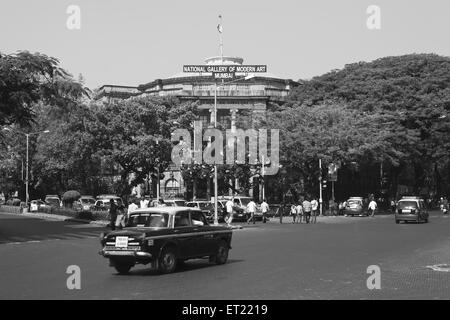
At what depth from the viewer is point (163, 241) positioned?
52.4 ft

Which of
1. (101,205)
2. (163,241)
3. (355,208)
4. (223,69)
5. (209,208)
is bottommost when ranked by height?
(355,208)

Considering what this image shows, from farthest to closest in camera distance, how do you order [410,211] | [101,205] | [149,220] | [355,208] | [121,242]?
[355,208], [101,205], [410,211], [149,220], [121,242]

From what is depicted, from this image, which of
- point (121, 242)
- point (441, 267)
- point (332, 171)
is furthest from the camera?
point (332, 171)

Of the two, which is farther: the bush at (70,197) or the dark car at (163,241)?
the bush at (70,197)

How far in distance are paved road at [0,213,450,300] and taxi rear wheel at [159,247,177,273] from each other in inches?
9.0

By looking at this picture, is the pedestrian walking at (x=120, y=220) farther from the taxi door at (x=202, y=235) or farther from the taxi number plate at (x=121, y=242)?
the taxi door at (x=202, y=235)

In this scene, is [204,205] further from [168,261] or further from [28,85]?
[168,261]

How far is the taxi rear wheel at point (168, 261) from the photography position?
1589 centimetres

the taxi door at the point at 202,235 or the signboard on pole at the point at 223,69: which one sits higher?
the signboard on pole at the point at 223,69

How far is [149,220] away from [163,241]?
0.87 metres

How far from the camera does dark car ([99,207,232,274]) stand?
1558 cm

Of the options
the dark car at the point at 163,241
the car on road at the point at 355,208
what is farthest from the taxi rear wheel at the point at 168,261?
the car on road at the point at 355,208

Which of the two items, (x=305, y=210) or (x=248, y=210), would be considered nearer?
(x=248, y=210)

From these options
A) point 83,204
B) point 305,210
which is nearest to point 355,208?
point 305,210
